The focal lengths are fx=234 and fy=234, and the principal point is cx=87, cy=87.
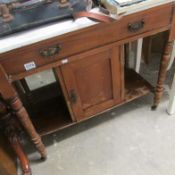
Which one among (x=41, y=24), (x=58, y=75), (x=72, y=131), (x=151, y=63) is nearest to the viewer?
(x=41, y=24)

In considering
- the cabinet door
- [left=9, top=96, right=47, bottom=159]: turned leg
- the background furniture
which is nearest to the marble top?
the background furniture

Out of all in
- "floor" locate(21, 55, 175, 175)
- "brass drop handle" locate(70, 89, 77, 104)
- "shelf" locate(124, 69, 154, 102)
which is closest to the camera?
"brass drop handle" locate(70, 89, 77, 104)

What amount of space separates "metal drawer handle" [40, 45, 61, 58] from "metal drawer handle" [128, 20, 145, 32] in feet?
1.01

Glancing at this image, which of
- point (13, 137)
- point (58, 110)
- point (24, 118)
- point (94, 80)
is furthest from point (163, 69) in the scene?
point (13, 137)

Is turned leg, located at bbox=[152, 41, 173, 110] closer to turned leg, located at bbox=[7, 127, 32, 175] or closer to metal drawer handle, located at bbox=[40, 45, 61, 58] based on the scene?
metal drawer handle, located at bbox=[40, 45, 61, 58]

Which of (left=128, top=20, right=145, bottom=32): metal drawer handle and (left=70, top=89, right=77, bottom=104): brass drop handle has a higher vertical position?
(left=128, top=20, right=145, bottom=32): metal drawer handle

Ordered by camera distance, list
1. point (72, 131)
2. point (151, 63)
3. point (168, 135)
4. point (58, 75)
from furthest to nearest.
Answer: point (151, 63), point (72, 131), point (168, 135), point (58, 75)

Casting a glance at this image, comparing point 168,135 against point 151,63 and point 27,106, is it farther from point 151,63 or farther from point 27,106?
point 27,106

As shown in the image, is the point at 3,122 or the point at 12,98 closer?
the point at 12,98

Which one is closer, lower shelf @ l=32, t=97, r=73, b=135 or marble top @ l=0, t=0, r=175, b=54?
marble top @ l=0, t=0, r=175, b=54

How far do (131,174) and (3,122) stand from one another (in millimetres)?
704

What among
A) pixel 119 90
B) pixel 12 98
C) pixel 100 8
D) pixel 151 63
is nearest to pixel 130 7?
pixel 100 8

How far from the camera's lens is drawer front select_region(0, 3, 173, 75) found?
2.80 ft

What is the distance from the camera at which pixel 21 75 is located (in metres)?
0.91
